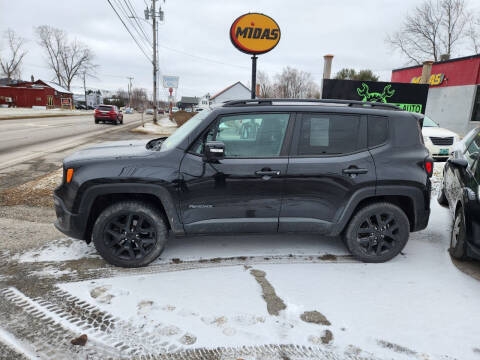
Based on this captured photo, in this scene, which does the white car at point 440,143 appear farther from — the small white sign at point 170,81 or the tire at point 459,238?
the small white sign at point 170,81

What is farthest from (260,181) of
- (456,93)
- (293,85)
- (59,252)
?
(293,85)

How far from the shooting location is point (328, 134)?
132 inches

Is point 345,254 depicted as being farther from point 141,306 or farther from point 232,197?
point 141,306

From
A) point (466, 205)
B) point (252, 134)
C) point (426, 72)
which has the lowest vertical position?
point (466, 205)

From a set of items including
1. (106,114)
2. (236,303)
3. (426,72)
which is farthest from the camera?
(106,114)

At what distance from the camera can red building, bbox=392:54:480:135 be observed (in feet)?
62.7

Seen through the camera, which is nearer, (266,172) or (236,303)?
(236,303)

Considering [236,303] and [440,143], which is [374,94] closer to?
[440,143]

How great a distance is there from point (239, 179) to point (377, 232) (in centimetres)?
168

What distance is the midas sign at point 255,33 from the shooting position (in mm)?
8445

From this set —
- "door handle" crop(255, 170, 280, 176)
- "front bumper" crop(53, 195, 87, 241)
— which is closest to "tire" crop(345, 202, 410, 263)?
"door handle" crop(255, 170, 280, 176)

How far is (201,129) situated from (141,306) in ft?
5.82

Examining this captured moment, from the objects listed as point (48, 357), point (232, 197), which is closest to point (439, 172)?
point (232, 197)

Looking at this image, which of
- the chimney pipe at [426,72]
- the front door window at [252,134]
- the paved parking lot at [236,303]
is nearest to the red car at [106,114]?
the chimney pipe at [426,72]
